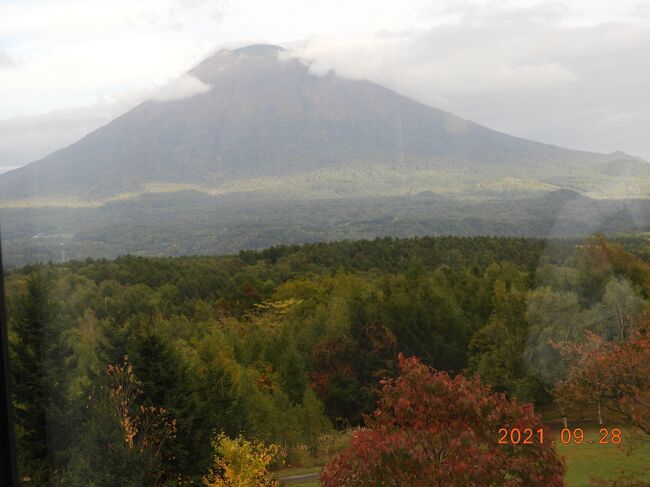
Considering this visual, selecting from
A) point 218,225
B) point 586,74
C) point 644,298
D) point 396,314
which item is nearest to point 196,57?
point 218,225

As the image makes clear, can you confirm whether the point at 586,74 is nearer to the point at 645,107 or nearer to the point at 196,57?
the point at 645,107

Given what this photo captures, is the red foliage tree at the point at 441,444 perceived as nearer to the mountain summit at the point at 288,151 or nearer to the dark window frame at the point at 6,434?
the mountain summit at the point at 288,151

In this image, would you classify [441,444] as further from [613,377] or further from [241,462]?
[241,462]

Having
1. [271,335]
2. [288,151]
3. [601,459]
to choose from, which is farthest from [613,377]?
[288,151]

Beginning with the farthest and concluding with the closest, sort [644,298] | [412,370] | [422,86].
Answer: [422,86], [412,370], [644,298]

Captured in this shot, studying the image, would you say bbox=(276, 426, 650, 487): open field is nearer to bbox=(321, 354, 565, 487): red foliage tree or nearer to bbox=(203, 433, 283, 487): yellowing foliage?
bbox=(321, 354, 565, 487): red foliage tree
